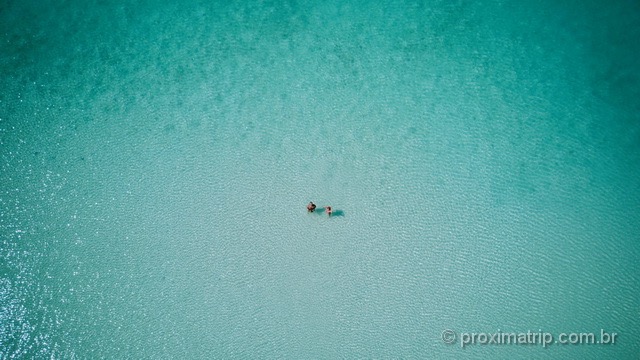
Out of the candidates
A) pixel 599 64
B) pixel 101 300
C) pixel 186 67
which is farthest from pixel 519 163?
pixel 101 300

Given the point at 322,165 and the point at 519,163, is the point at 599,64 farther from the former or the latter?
the point at 322,165

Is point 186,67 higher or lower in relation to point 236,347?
higher

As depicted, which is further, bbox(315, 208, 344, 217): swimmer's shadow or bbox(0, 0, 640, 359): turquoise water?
bbox(315, 208, 344, 217): swimmer's shadow

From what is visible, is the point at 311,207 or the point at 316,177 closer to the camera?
the point at 311,207

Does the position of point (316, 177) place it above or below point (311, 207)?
above

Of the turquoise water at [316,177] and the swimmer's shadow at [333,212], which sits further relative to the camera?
the swimmer's shadow at [333,212]

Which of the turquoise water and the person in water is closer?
the turquoise water

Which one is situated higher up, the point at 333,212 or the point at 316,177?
the point at 316,177

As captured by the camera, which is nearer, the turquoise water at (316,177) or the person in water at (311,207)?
the turquoise water at (316,177)
